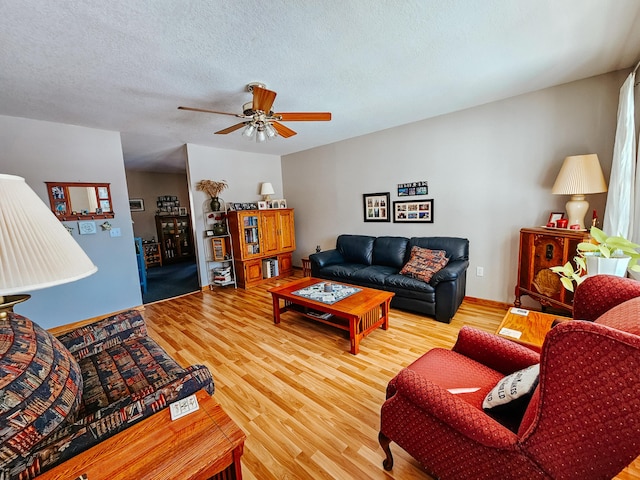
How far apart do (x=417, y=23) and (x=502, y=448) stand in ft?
7.16

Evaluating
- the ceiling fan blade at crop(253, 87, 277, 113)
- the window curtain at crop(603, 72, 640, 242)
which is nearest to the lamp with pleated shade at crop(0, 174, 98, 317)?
the ceiling fan blade at crop(253, 87, 277, 113)

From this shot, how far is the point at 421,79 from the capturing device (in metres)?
2.38

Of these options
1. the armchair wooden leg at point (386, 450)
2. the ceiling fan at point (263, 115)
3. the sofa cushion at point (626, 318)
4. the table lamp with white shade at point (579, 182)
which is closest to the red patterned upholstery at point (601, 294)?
the sofa cushion at point (626, 318)

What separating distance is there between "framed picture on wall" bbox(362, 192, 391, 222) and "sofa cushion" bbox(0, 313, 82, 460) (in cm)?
377

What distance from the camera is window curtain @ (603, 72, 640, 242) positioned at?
2049mm

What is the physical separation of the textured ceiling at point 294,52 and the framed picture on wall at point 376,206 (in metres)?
1.41

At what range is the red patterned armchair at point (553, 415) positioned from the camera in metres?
0.67

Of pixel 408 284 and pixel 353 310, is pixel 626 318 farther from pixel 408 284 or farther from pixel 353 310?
pixel 408 284

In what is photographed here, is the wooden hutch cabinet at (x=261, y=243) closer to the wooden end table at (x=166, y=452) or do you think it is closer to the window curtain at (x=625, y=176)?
the wooden end table at (x=166, y=452)

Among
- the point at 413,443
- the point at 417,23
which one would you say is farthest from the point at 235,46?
the point at 413,443

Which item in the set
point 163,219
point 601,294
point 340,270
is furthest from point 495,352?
point 163,219

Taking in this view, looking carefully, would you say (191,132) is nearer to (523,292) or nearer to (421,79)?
(421,79)

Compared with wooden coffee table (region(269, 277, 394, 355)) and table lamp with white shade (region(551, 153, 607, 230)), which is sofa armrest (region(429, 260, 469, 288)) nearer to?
wooden coffee table (region(269, 277, 394, 355))

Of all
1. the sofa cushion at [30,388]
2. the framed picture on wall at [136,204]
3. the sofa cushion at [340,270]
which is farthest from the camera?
the framed picture on wall at [136,204]
